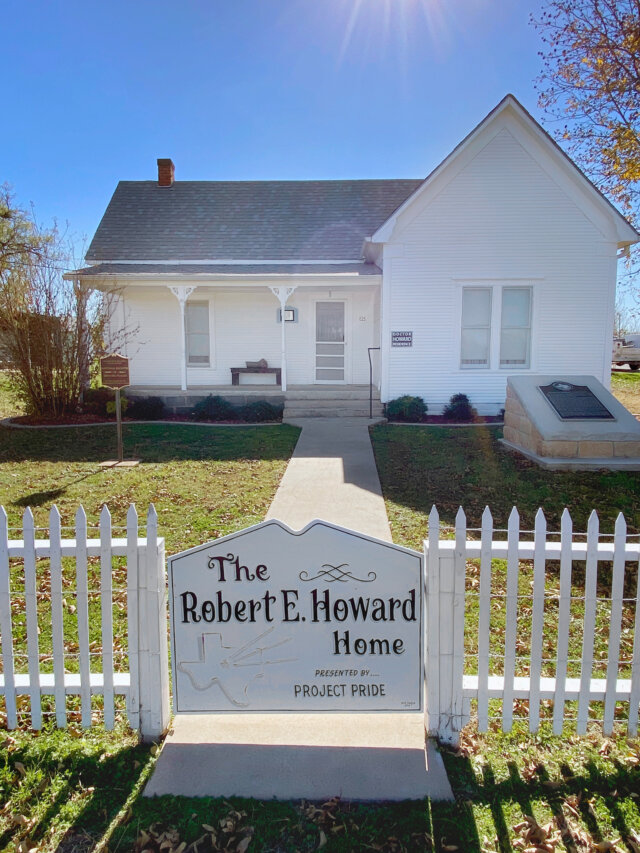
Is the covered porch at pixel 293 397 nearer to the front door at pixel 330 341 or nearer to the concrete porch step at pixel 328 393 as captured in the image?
the concrete porch step at pixel 328 393

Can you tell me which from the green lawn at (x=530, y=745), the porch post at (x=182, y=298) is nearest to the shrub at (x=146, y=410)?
the porch post at (x=182, y=298)

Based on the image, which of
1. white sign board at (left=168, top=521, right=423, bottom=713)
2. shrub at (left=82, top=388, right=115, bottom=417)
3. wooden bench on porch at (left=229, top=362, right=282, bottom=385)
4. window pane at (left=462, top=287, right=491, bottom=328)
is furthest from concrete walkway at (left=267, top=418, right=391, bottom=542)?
shrub at (left=82, top=388, right=115, bottom=417)

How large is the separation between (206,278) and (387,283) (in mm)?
4540

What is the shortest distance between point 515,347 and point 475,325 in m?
1.13

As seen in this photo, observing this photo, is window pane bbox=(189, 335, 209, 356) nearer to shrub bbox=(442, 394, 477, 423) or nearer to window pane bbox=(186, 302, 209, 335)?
window pane bbox=(186, 302, 209, 335)

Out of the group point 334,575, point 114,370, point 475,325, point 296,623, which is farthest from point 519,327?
point 296,623

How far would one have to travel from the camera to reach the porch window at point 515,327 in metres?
14.2

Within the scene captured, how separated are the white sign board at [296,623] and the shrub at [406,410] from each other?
1079 centimetres

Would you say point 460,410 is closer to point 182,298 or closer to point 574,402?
point 574,402

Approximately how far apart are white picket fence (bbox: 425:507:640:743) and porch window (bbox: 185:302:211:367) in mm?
14705

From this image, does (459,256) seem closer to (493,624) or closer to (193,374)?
(193,374)

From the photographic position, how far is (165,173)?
19.9 meters

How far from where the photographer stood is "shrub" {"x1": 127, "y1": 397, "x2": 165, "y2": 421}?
14.2 meters

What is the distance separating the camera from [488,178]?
13.7 m
